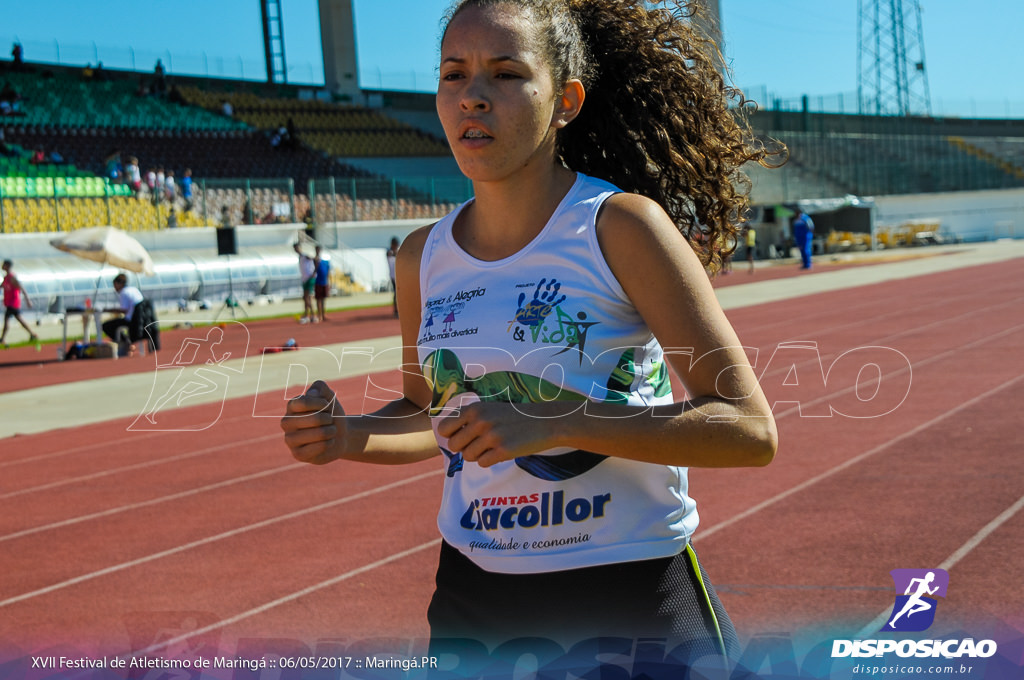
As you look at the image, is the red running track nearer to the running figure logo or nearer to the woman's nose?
the running figure logo

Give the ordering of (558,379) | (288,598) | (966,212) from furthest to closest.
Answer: (966,212) < (288,598) < (558,379)

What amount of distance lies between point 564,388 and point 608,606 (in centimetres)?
39

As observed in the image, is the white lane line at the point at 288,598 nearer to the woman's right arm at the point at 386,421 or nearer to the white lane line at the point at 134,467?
the woman's right arm at the point at 386,421

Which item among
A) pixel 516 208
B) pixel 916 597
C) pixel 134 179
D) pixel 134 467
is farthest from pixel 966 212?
pixel 516 208

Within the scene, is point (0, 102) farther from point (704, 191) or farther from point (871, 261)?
point (704, 191)

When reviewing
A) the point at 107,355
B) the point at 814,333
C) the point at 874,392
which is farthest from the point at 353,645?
the point at 107,355

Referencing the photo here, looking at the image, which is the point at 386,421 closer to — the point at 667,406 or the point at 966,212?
the point at 667,406

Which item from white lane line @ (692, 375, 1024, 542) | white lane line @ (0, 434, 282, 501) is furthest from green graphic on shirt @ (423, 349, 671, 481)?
white lane line @ (0, 434, 282, 501)

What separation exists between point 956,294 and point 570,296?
20567mm

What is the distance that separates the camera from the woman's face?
195 cm

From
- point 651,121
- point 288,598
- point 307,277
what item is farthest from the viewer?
point 307,277

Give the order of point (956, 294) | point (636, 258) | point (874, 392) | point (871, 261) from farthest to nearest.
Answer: point (871, 261) < point (956, 294) < point (874, 392) < point (636, 258)

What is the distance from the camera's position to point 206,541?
5.98 meters

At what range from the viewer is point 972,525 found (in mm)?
5492
